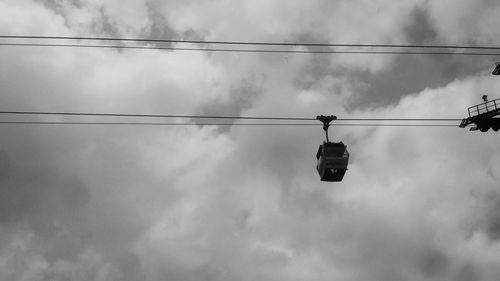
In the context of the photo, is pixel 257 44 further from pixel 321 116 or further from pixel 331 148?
pixel 331 148

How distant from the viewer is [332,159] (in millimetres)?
11133

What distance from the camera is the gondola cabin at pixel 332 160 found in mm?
11109

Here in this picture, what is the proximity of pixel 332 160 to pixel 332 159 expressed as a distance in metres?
0.03

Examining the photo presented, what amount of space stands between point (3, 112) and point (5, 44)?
6.36 feet

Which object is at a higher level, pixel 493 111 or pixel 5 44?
pixel 493 111

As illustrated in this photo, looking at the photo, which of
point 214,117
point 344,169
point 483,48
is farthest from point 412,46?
point 214,117

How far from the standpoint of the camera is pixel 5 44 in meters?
9.94

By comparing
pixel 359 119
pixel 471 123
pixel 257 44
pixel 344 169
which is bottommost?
pixel 344 169

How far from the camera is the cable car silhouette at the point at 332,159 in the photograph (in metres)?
11.1

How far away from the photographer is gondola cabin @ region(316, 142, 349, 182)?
11.1 m

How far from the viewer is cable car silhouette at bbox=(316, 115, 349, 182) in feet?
36.4

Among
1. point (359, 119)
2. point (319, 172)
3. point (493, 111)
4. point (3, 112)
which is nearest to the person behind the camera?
point (3, 112)

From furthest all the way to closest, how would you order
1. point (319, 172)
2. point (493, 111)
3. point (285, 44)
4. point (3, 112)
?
point (493, 111)
point (319, 172)
point (285, 44)
point (3, 112)

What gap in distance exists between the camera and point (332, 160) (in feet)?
36.5
